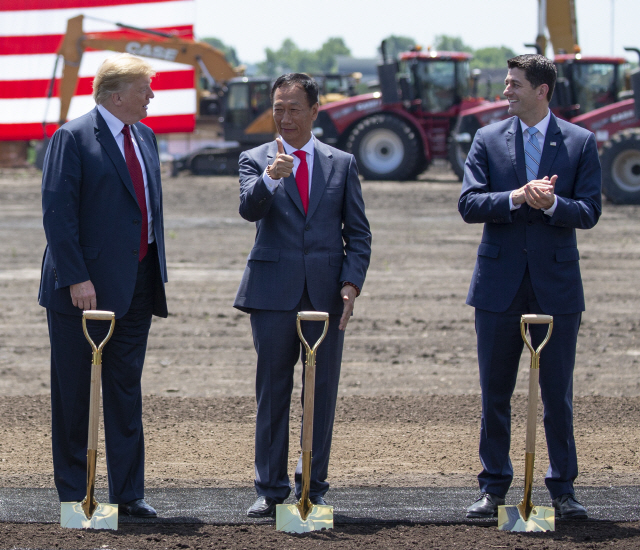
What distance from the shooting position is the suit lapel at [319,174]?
427cm

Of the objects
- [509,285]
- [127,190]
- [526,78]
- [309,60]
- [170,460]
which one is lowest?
[170,460]

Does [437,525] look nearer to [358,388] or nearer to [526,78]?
[526,78]

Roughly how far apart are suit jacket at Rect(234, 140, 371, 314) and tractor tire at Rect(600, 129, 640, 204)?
14.8 metres

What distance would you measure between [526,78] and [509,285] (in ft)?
2.90

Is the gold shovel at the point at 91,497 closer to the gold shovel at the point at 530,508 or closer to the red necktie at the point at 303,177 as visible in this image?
the red necktie at the point at 303,177

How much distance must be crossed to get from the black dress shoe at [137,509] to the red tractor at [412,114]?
2005 centimetres

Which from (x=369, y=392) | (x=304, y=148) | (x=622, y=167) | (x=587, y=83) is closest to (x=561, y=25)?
(x=587, y=83)

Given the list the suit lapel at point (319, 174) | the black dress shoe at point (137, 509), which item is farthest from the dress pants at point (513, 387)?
the black dress shoe at point (137, 509)

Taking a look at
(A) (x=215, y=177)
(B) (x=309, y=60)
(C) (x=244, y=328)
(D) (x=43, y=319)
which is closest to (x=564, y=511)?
(C) (x=244, y=328)

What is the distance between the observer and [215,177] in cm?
2662

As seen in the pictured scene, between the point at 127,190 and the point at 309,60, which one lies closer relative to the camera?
the point at 127,190

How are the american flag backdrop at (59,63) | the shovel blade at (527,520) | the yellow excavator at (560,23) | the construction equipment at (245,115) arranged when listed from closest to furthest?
the shovel blade at (527,520) < the american flag backdrop at (59,63) < the yellow excavator at (560,23) < the construction equipment at (245,115)

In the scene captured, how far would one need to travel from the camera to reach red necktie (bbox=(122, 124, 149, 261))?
4203 millimetres

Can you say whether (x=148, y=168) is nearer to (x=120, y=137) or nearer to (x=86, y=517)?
(x=120, y=137)
